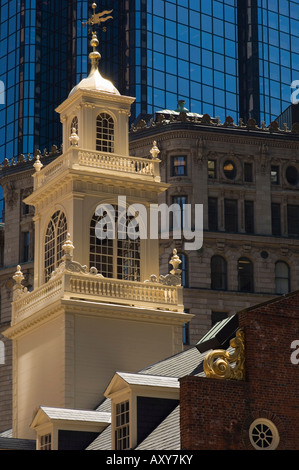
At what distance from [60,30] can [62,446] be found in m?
107

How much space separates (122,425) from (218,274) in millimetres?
62003

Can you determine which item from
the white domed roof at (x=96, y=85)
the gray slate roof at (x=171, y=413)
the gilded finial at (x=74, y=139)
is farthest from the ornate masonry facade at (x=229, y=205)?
the gray slate roof at (x=171, y=413)

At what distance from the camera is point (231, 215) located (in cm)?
10762

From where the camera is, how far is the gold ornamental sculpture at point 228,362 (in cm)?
3853

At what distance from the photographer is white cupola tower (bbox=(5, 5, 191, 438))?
54188 mm

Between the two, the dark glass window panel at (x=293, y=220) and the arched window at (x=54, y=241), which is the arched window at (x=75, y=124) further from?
the dark glass window panel at (x=293, y=220)

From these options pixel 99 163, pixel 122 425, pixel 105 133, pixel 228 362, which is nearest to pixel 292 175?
pixel 105 133

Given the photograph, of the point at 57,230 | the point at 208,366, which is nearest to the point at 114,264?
the point at 57,230

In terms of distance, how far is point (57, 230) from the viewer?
193 feet

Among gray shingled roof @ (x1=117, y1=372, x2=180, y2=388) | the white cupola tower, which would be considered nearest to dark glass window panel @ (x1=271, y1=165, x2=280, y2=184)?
the white cupola tower
